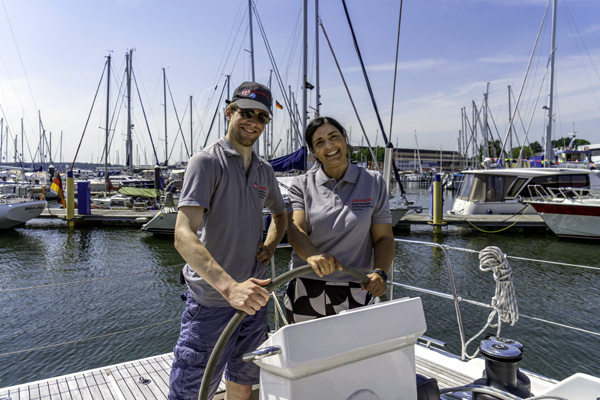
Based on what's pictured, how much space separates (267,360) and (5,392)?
2.64 meters

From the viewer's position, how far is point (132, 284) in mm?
9641

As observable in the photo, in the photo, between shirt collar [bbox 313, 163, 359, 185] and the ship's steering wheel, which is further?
shirt collar [bbox 313, 163, 359, 185]

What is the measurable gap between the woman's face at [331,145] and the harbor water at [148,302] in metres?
3.19

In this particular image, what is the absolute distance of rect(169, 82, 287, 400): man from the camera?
172cm

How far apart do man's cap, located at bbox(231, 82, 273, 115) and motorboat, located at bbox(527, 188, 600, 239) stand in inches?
590

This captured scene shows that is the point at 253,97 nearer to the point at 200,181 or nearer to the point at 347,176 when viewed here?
the point at 200,181

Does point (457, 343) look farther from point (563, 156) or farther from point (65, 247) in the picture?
point (563, 156)

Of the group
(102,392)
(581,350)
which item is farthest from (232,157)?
(581,350)

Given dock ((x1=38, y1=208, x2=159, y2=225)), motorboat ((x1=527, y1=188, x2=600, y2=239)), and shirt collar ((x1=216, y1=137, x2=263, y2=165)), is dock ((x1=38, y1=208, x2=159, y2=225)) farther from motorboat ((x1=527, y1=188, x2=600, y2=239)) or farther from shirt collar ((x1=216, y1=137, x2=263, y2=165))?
shirt collar ((x1=216, y1=137, x2=263, y2=165))

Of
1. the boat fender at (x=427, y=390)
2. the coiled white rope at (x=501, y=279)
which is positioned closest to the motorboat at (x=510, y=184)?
the coiled white rope at (x=501, y=279)

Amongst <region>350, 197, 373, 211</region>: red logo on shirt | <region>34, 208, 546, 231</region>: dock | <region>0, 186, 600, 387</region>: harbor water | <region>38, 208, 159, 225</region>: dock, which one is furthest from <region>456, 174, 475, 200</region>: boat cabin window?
<region>350, 197, 373, 211</region>: red logo on shirt

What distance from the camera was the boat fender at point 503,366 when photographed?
1.99 m

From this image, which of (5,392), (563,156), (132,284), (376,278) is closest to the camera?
(376,278)

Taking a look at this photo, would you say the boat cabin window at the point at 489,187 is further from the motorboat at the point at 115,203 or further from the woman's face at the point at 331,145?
→ the woman's face at the point at 331,145
